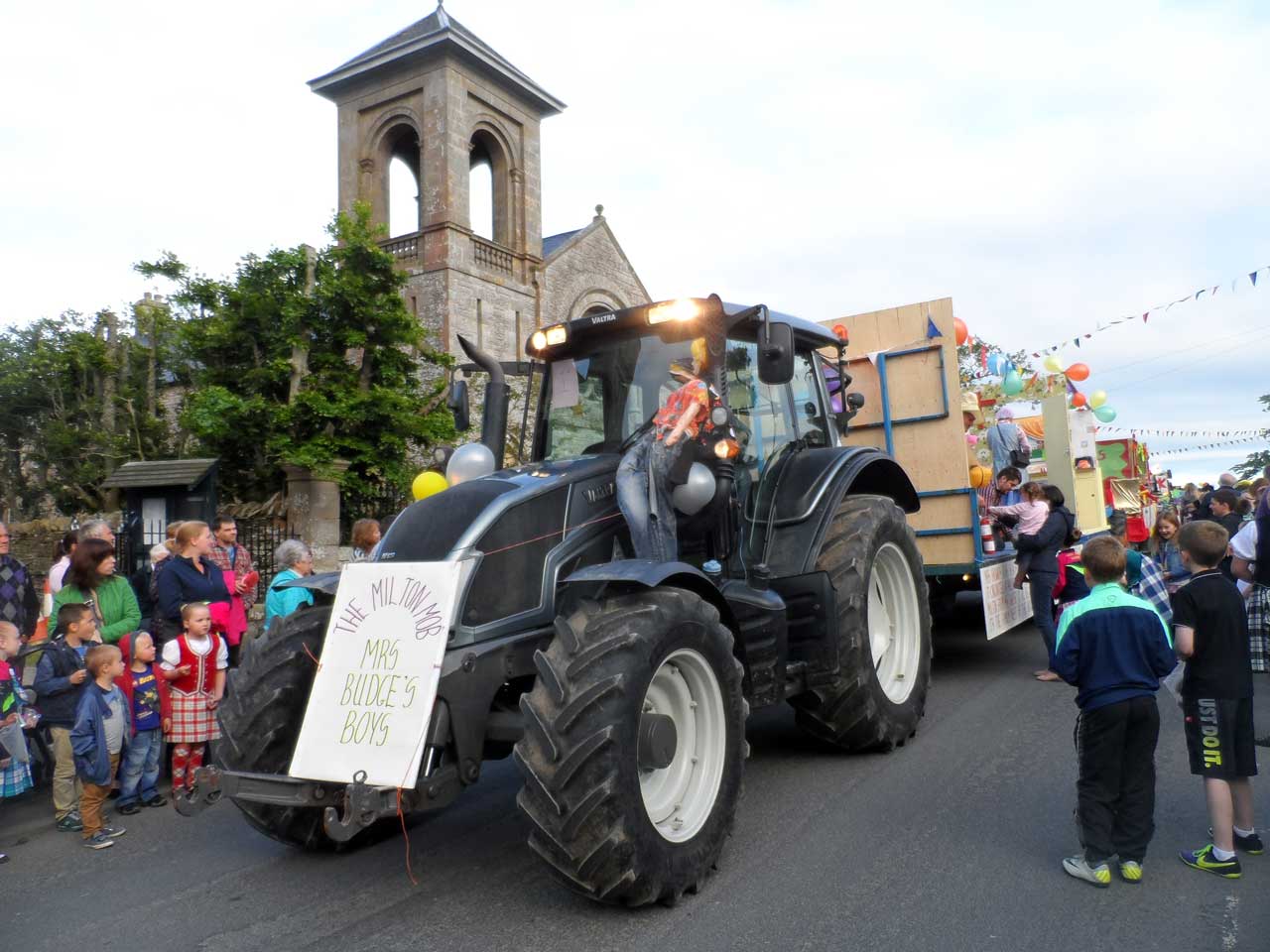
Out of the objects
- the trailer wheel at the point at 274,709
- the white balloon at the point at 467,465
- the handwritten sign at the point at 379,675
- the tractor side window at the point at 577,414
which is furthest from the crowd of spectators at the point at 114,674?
the tractor side window at the point at 577,414

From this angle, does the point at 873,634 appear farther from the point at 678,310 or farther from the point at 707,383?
the point at 678,310

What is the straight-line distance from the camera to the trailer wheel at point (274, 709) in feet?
12.1

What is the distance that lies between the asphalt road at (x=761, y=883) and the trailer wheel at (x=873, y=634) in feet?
0.79

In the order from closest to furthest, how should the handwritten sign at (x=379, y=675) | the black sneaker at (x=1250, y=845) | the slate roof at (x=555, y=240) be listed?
1. the handwritten sign at (x=379, y=675)
2. the black sneaker at (x=1250, y=845)
3. the slate roof at (x=555, y=240)

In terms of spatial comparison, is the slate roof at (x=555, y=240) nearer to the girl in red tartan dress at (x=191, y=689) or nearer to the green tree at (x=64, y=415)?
the green tree at (x=64, y=415)

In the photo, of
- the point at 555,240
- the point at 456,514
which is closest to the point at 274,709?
the point at 456,514

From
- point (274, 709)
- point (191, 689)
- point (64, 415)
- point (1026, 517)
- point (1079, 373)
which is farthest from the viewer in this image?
point (64, 415)

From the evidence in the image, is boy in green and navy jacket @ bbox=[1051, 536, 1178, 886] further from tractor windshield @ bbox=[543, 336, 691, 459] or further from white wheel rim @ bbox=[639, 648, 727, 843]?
tractor windshield @ bbox=[543, 336, 691, 459]

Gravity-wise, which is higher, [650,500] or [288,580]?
[650,500]

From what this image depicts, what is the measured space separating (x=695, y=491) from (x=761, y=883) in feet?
5.42

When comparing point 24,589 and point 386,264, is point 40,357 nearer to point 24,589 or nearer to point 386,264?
point 386,264

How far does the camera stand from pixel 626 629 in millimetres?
3422

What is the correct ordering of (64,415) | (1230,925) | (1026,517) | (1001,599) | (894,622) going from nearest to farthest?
(1230,925) → (894,622) → (1001,599) → (1026,517) → (64,415)

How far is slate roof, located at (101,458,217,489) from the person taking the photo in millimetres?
10062
